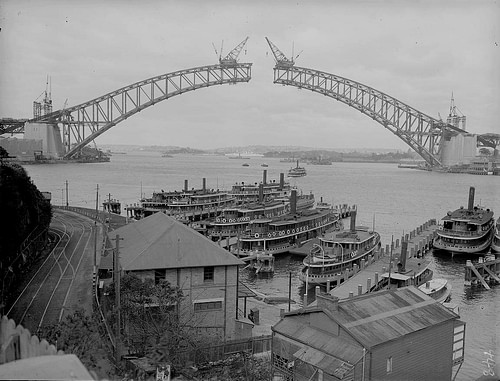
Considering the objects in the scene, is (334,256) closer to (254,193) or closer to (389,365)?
(389,365)

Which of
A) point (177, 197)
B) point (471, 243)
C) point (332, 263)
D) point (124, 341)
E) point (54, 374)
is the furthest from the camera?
point (177, 197)

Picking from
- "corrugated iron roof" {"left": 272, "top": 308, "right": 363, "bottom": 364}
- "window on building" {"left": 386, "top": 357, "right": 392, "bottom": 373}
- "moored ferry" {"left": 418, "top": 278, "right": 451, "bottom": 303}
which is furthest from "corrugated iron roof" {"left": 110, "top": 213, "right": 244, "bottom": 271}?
"moored ferry" {"left": 418, "top": 278, "right": 451, "bottom": 303}

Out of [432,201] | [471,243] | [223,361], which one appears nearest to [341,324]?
[223,361]

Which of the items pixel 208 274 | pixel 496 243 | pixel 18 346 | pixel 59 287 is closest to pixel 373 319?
pixel 208 274

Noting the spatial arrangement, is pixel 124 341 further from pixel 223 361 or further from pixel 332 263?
pixel 332 263

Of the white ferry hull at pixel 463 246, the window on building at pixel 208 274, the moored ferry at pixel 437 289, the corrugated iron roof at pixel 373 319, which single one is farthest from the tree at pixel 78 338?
the white ferry hull at pixel 463 246

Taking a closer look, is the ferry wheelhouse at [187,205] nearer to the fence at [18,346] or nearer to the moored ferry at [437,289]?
the moored ferry at [437,289]

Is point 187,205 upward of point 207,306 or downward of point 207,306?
downward
